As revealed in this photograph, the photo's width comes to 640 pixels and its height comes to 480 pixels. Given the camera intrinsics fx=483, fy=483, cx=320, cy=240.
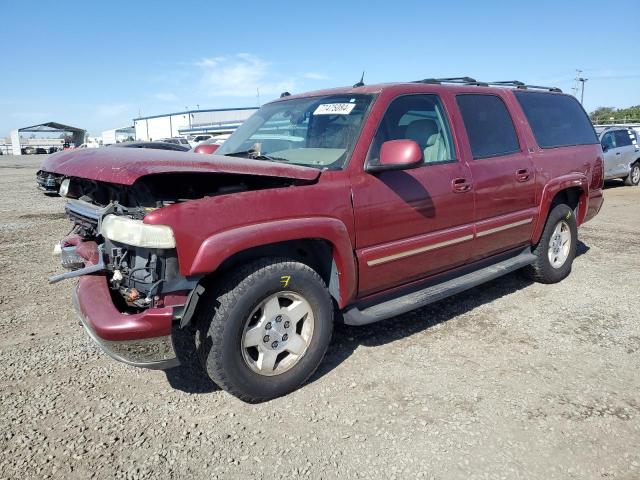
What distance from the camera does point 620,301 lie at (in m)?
4.40

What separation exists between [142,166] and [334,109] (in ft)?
5.08

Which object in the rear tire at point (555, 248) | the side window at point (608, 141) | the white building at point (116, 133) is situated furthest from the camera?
the white building at point (116, 133)

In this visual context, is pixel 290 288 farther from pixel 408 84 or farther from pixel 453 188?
pixel 408 84

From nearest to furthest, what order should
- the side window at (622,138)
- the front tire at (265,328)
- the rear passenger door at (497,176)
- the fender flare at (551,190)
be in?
the front tire at (265,328) → the rear passenger door at (497,176) → the fender flare at (551,190) → the side window at (622,138)

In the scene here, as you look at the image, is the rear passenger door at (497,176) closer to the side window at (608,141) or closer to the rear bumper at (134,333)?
the rear bumper at (134,333)

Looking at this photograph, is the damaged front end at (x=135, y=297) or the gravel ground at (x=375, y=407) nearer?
the gravel ground at (x=375, y=407)

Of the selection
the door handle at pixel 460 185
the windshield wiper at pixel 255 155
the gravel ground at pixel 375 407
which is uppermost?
the windshield wiper at pixel 255 155

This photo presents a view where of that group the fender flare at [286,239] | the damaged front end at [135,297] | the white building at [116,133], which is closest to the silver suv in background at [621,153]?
the fender flare at [286,239]

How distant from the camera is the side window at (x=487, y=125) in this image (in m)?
3.88

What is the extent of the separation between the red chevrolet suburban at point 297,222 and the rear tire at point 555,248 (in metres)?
0.39

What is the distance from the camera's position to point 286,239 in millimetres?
2715

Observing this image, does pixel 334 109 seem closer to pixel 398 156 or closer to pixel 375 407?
pixel 398 156

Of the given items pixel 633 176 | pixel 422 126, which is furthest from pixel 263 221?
pixel 633 176

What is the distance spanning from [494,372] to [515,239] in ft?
5.22
